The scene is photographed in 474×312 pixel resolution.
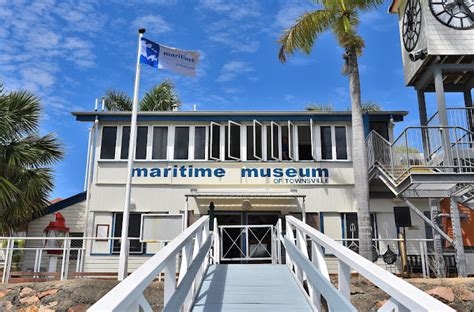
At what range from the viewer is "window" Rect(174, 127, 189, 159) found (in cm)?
1767

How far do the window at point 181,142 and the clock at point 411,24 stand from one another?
902 centimetres

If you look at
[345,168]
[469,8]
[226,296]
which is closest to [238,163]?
[345,168]

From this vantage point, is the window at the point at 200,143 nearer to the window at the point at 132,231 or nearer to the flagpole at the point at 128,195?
the window at the point at 132,231

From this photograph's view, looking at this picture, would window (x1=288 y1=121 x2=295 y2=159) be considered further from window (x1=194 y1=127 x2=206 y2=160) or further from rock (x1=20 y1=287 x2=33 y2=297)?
rock (x1=20 y1=287 x2=33 y2=297)

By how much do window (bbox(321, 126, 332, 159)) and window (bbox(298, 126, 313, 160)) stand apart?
52 centimetres

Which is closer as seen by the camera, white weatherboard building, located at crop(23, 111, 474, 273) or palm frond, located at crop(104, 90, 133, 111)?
white weatherboard building, located at crop(23, 111, 474, 273)

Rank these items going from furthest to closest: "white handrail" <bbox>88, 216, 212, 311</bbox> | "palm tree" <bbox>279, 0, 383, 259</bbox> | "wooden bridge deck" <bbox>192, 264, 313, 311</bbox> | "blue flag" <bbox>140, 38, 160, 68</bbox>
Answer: "blue flag" <bbox>140, 38, 160, 68</bbox>, "palm tree" <bbox>279, 0, 383, 259</bbox>, "wooden bridge deck" <bbox>192, 264, 313, 311</bbox>, "white handrail" <bbox>88, 216, 212, 311</bbox>

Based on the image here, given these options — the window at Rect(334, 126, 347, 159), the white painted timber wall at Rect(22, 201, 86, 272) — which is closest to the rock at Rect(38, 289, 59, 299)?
the white painted timber wall at Rect(22, 201, 86, 272)

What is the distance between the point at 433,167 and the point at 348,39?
5.25m

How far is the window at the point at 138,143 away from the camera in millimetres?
17672

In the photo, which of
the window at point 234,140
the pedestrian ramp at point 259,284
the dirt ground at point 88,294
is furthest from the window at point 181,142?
the pedestrian ramp at point 259,284

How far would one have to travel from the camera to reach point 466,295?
34.1ft

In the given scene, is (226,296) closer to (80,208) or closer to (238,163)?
(238,163)

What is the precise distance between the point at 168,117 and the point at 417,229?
416 inches
